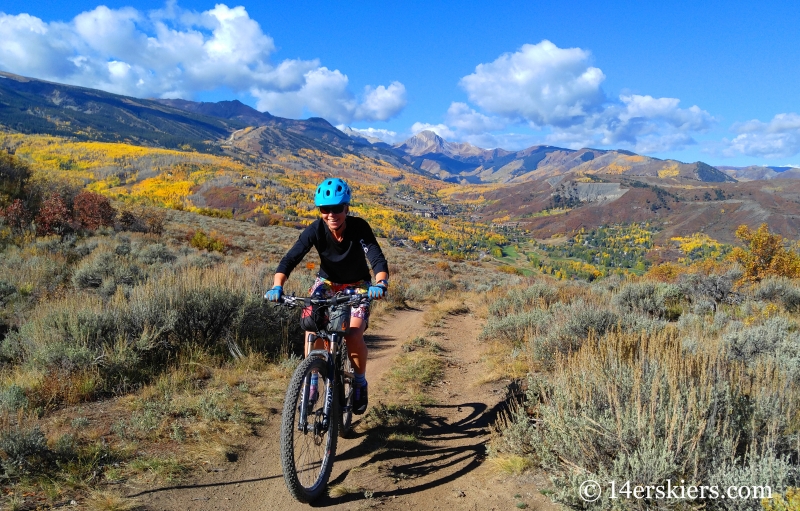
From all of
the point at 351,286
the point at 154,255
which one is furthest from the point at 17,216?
the point at 351,286

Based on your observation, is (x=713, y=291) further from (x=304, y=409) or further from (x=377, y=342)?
(x=304, y=409)

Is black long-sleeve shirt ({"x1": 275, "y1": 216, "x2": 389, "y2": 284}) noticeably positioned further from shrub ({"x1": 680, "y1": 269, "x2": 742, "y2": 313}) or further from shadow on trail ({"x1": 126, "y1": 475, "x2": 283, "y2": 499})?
shrub ({"x1": 680, "y1": 269, "x2": 742, "y2": 313})

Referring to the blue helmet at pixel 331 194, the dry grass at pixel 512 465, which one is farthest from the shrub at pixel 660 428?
the blue helmet at pixel 331 194

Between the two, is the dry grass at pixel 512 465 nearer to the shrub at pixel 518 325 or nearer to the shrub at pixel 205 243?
the shrub at pixel 518 325

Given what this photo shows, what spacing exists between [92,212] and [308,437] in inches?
662

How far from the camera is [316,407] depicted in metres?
3.39

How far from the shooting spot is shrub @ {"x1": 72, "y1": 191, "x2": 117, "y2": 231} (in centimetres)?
1494

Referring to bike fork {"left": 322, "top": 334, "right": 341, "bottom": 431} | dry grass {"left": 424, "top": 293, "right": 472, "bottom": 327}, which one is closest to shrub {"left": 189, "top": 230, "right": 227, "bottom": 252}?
dry grass {"left": 424, "top": 293, "right": 472, "bottom": 327}

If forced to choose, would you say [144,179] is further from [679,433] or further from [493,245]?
[679,433]

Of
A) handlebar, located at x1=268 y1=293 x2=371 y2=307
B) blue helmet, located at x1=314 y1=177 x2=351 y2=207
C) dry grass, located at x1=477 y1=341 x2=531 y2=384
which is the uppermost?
blue helmet, located at x1=314 y1=177 x2=351 y2=207

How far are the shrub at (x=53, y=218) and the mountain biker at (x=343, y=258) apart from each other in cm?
1300

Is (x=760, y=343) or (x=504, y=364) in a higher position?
(x=760, y=343)

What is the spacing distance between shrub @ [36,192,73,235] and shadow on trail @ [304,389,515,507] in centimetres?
1355

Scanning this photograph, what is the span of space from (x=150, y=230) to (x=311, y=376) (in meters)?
19.5
